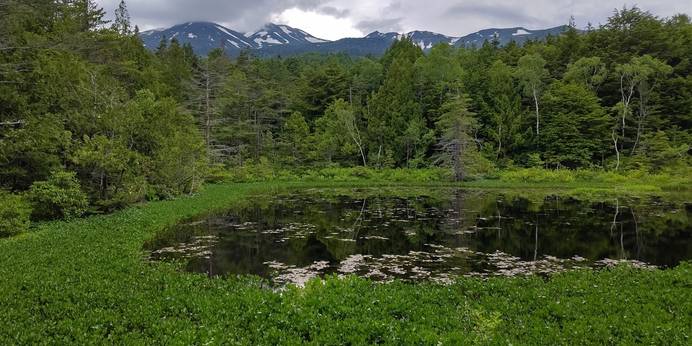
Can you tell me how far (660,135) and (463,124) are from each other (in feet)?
81.9

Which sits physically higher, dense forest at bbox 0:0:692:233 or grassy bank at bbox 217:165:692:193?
dense forest at bbox 0:0:692:233

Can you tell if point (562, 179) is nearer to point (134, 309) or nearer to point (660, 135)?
point (660, 135)

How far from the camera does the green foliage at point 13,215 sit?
1739 centimetres

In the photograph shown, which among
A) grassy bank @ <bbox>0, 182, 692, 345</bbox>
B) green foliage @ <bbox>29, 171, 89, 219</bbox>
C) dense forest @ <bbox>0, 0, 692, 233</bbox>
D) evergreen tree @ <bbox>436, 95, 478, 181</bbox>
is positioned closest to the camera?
grassy bank @ <bbox>0, 182, 692, 345</bbox>

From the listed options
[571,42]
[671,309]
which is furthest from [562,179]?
[671,309]

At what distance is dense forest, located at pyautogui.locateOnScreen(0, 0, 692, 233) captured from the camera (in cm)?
2906

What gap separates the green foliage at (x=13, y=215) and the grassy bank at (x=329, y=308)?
540 centimetres

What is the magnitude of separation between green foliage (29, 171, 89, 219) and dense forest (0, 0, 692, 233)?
296 cm

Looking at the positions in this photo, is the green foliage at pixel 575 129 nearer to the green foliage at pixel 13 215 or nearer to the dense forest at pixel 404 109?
the dense forest at pixel 404 109

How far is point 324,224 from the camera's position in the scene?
23.8 meters

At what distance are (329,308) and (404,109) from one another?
2205 inches

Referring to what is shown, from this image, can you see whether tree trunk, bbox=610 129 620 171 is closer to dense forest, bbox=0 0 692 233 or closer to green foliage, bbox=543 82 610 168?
dense forest, bbox=0 0 692 233

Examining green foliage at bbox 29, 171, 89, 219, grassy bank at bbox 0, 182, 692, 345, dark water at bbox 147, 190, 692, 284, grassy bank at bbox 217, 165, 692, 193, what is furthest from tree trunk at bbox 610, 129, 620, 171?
green foliage at bbox 29, 171, 89, 219

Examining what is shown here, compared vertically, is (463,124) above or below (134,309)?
above
